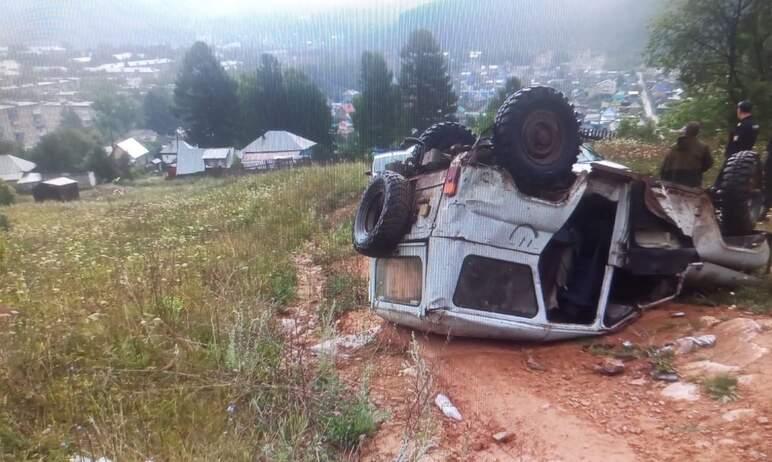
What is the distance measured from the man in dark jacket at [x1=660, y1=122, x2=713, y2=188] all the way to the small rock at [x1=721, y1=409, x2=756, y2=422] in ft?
11.4

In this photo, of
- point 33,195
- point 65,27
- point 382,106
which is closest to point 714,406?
point 382,106

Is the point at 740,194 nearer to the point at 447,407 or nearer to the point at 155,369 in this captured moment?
the point at 447,407

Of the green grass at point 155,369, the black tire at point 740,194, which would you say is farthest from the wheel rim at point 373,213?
the black tire at point 740,194

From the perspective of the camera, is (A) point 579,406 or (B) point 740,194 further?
(B) point 740,194

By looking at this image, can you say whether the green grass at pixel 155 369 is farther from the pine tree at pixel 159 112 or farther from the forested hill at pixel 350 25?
the pine tree at pixel 159 112

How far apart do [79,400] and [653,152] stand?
12.5 metres

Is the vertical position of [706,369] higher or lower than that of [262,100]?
lower

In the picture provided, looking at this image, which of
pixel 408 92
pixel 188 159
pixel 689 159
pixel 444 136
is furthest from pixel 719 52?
pixel 188 159

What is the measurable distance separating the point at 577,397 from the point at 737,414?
0.83 meters

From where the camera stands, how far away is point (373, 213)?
4277 mm

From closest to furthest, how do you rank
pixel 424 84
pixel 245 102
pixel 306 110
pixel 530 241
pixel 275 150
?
pixel 530 241
pixel 424 84
pixel 306 110
pixel 245 102
pixel 275 150

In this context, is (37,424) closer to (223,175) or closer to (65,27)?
(65,27)

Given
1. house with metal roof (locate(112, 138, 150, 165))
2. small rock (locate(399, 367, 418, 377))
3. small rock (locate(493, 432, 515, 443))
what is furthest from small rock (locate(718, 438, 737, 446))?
house with metal roof (locate(112, 138, 150, 165))

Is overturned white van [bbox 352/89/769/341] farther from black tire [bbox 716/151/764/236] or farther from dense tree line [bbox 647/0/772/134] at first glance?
dense tree line [bbox 647/0/772/134]
